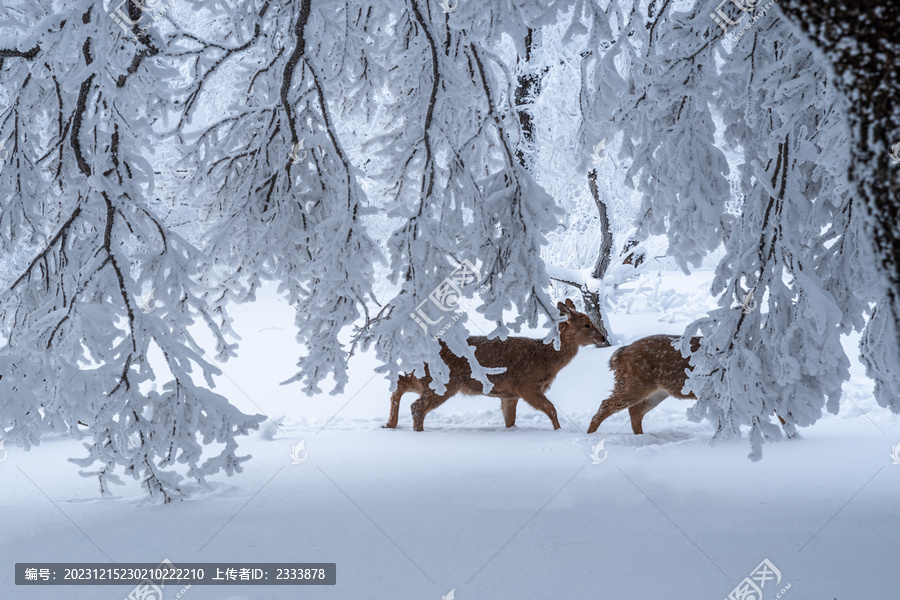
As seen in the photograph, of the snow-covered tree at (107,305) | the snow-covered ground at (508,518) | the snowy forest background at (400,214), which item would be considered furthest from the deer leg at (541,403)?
the snow-covered tree at (107,305)

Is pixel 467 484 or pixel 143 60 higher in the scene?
pixel 143 60

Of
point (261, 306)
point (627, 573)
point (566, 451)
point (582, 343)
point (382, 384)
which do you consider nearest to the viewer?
point (627, 573)

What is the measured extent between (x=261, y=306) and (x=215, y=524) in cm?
1640

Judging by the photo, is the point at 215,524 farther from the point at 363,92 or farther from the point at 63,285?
the point at 363,92

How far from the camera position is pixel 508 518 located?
3.61 metres

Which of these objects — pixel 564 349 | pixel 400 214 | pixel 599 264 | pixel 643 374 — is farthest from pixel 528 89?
pixel 400 214

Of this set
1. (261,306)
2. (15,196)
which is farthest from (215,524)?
(261,306)

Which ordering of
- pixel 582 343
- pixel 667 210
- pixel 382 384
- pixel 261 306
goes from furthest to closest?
1. pixel 261 306
2. pixel 382 384
3. pixel 582 343
4. pixel 667 210

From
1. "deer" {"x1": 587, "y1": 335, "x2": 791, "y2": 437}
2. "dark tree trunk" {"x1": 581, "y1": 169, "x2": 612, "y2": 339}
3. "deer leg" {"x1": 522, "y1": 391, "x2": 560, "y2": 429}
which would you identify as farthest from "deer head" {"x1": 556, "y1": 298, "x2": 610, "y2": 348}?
"dark tree trunk" {"x1": 581, "y1": 169, "x2": 612, "y2": 339}

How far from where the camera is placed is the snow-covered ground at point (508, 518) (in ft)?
9.46

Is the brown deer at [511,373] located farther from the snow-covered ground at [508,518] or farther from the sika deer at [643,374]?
the snow-covered ground at [508,518]

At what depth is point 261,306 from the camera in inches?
763

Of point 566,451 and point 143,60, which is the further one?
point 566,451

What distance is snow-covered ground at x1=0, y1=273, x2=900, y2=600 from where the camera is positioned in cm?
288
